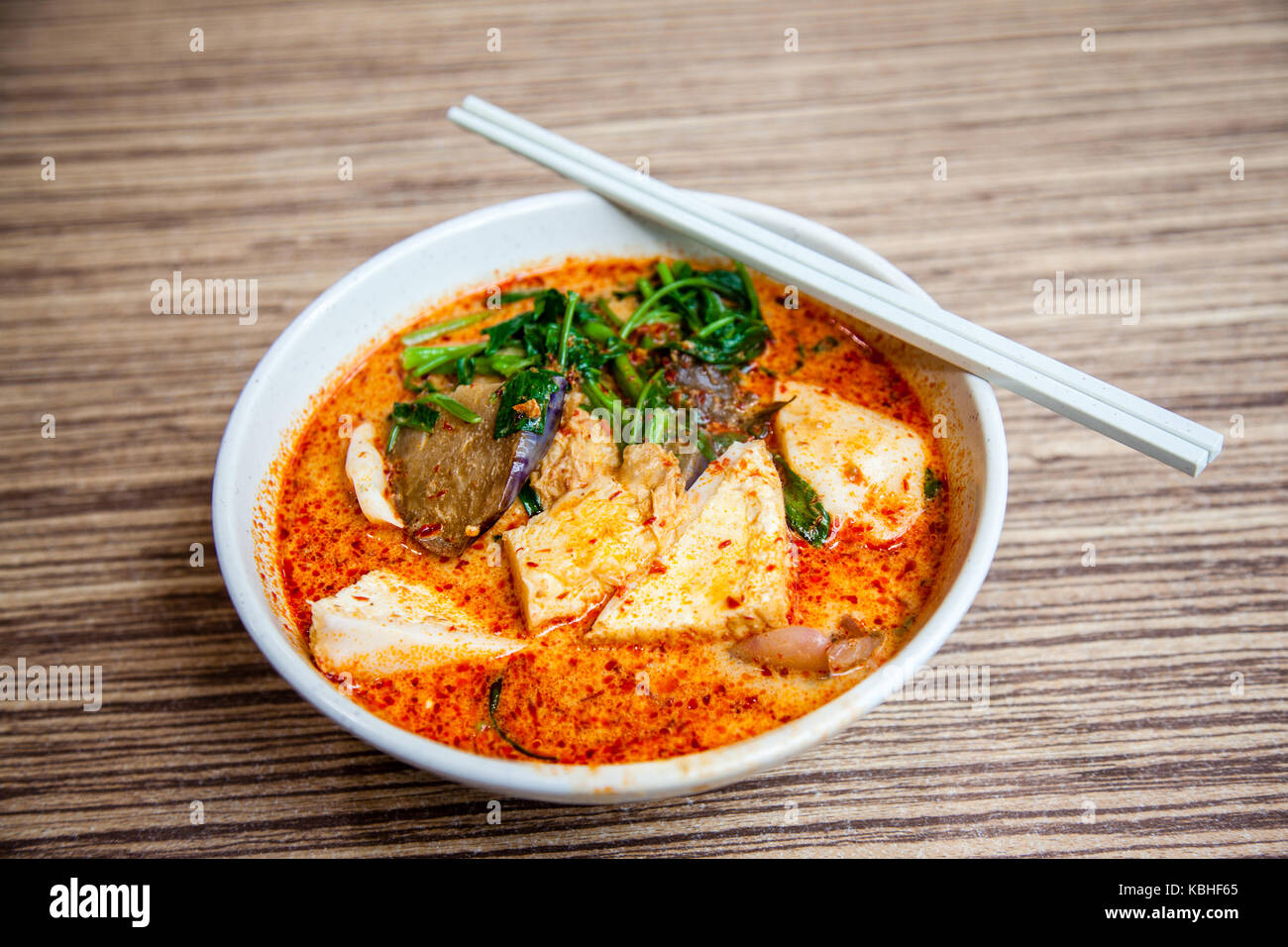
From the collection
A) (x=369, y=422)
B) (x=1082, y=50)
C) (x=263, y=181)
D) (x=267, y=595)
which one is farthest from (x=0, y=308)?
(x=1082, y=50)

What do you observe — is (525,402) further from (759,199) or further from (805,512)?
(759,199)

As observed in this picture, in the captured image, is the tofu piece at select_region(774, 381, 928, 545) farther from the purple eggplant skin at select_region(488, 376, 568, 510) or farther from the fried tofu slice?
the purple eggplant skin at select_region(488, 376, 568, 510)

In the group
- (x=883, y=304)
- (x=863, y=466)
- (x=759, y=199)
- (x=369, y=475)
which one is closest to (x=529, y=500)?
(x=369, y=475)

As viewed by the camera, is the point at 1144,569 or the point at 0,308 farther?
the point at 0,308

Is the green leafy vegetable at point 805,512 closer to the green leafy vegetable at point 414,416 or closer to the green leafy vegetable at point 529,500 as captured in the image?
the green leafy vegetable at point 529,500

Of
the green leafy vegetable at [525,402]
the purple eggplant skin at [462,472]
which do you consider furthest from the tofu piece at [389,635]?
the green leafy vegetable at [525,402]

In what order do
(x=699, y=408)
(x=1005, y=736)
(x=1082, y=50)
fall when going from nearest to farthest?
(x=1005, y=736), (x=699, y=408), (x=1082, y=50)

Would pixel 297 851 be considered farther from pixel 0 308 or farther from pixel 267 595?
pixel 0 308

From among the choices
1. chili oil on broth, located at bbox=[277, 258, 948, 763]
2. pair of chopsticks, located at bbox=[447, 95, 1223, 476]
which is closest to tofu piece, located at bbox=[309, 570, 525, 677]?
chili oil on broth, located at bbox=[277, 258, 948, 763]
